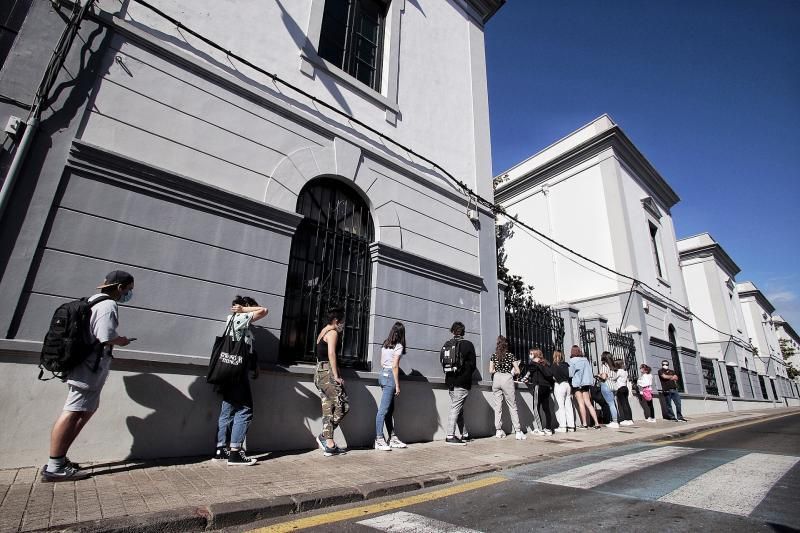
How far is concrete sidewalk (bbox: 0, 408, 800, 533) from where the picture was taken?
235 cm

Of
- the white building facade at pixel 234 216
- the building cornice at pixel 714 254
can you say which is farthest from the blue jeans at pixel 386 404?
the building cornice at pixel 714 254

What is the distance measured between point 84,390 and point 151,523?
154cm

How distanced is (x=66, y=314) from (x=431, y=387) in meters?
4.91

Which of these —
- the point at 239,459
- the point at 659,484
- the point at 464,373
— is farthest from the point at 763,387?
the point at 239,459

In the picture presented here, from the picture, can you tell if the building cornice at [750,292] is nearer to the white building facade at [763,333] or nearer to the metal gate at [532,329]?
the white building facade at [763,333]

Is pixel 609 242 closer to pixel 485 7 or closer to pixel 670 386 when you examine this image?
pixel 670 386

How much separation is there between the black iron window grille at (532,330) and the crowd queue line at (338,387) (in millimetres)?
466

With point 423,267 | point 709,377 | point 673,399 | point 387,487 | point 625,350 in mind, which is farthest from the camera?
point 709,377

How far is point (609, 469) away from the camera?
4254 millimetres

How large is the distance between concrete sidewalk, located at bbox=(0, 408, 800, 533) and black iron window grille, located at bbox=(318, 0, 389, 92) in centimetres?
652

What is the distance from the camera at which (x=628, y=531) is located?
7.86 feet

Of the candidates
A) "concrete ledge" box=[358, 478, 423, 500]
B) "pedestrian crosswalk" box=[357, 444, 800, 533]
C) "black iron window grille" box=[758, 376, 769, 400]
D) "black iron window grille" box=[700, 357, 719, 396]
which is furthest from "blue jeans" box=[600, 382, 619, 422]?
"black iron window grille" box=[758, 376, 769, 400]

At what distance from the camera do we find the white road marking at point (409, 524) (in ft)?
7.87

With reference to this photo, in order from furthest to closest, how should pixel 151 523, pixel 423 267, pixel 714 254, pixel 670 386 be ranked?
pixel 714 254 → pixel 670 386 → pixel 423 267 → pixel 151 523
